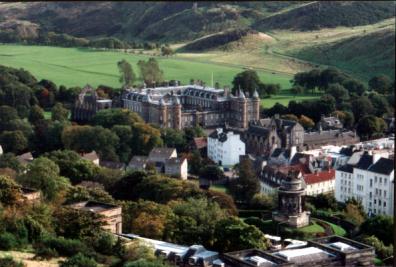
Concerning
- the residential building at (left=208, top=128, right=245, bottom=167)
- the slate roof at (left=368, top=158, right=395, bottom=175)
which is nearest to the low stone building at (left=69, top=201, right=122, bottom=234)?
the slate roof at (left=368, top=158, right=395, bottom=175)

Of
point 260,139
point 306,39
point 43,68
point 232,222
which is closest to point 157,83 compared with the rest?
point 43,68

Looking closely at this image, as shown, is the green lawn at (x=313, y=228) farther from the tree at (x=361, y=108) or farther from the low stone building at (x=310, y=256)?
the tree at (x=361, y=108)

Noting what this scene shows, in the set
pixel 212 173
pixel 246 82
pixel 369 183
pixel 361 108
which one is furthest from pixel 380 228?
pixel 246 82

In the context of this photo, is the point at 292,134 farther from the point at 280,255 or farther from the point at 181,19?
the point at 181,19

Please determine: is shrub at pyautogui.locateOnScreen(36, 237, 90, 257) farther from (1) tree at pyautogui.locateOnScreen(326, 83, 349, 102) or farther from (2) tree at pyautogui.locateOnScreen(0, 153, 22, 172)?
(1) tree at pyautogui.locateOnScreen(326, 83, 349, 102)

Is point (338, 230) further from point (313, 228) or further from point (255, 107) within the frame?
point (255, 107)

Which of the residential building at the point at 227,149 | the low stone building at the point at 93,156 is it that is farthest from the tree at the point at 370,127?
the low stone building at the point at 93,156
